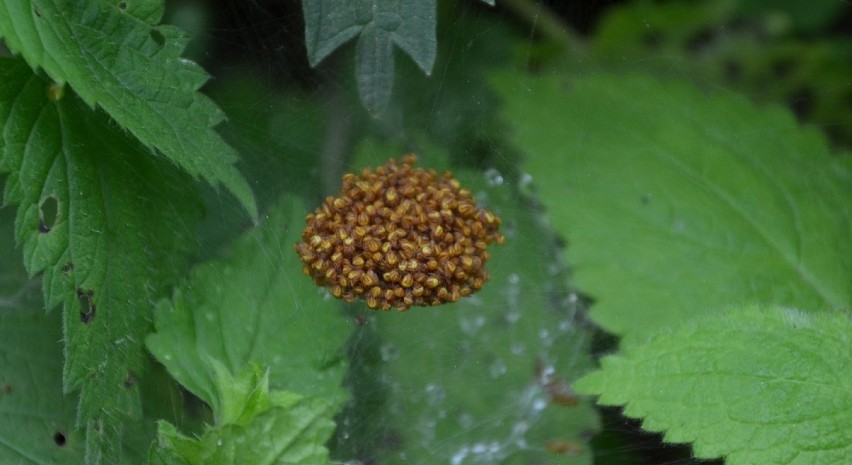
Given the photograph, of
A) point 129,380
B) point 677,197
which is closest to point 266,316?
point 129,380

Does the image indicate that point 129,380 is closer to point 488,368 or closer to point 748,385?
point 488,368

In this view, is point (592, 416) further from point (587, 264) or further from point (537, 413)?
point (587, 264)

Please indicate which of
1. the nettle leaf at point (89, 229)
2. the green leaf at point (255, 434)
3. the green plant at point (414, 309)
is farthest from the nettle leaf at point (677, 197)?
the nettle leaf at point (89, 229)

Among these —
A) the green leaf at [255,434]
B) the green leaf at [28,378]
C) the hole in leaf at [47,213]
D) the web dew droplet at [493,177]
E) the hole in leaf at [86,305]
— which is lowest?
the green leaf at [28,378]

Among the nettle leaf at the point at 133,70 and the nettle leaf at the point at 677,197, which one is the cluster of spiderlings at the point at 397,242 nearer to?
the nettle leaf at the point at 133,70

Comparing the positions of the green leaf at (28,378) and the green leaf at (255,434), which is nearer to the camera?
the green leaf at (255,434)

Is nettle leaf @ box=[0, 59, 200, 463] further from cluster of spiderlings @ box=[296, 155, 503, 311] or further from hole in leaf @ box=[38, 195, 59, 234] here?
cluster of spiderlings @ box=[296, 155, 503, 311]
